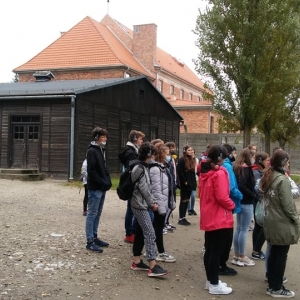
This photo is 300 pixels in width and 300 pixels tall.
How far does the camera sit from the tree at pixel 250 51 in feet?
59.5

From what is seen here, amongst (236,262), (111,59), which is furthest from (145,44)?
(236,262)

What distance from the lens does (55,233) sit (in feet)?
25.8

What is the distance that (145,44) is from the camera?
43.0 meters

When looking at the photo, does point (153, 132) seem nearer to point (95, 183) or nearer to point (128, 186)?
point (95, 183)

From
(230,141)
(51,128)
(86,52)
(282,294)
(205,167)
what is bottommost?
(282,294)

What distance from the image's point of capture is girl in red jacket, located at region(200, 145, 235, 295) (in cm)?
512

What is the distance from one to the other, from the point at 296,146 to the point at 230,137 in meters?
4.33

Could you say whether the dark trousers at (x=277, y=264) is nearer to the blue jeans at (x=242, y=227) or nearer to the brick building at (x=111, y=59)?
the blue jeans at (x=242, y=227)

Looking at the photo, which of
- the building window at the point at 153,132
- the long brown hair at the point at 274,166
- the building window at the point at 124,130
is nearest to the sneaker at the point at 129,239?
the long brown hair at the point at 274,166

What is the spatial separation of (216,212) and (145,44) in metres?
39.5

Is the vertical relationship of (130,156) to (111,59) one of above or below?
below

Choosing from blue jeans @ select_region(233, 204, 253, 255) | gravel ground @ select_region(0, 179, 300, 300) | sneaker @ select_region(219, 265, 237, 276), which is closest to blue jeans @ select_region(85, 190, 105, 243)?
gravel ground @ select_region(0, 179, 300, 300)

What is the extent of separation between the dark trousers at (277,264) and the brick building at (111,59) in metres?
27.6

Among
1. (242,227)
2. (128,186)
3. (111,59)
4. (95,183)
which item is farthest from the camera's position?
(111,59)
